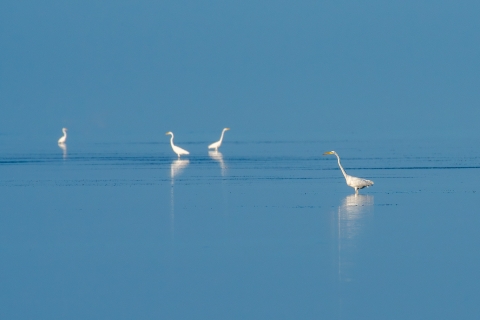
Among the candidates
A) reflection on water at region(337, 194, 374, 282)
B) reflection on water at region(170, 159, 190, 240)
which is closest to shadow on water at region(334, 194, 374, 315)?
reflection on water at region(337, 194, 374, 282)

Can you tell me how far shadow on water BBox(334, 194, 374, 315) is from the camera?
35.7 ft

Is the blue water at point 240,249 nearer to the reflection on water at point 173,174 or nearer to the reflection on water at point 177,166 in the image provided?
the reflection on water at point 173,174

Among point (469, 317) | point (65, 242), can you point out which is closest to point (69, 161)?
point (65, 242)

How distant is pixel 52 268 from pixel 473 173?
15852mm

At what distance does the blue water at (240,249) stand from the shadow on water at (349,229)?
2 centimetres

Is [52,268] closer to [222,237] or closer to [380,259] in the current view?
[222,237]

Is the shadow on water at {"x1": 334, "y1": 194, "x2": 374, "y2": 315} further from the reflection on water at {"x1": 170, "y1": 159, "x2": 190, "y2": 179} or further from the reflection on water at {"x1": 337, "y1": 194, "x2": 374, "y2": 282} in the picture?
the reflection on water at {"x1": 170, "y1": 159, "x2": 190, "y2": 179}

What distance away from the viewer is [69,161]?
1305 inches

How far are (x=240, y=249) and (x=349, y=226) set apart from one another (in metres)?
2.47

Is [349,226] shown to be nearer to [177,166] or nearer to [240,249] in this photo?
[240,249]

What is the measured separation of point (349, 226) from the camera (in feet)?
47.2

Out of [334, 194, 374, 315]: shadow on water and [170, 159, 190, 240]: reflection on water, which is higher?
[170, 159, 190, 240]: reflection on water

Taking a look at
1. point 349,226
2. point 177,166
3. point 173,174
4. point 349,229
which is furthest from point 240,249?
point 177,166

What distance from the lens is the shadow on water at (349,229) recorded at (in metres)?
10.9
